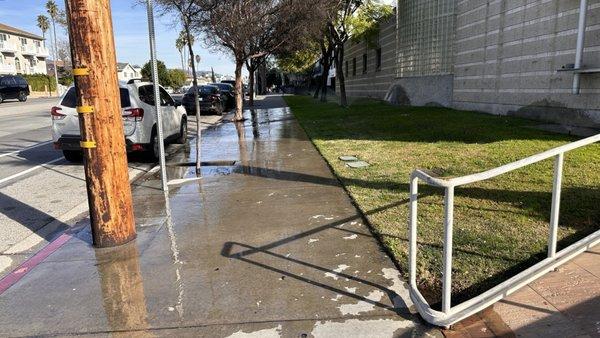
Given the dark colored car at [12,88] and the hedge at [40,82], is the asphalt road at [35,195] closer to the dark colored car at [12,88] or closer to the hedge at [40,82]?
the dark colored car at [12,88]

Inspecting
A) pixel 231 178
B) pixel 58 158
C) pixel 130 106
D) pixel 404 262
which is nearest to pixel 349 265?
pixel 404 262

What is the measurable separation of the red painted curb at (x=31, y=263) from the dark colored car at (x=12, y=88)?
38.6 meters

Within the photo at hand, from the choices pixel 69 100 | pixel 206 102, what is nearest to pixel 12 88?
pixel 206 102

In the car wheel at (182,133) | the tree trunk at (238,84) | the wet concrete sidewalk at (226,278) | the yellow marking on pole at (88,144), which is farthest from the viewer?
the tree trunk at (238,84)

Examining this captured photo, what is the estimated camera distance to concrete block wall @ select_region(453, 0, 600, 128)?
10703 millimetres

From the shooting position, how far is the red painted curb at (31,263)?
4387 mm

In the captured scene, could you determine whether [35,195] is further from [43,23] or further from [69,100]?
[43,23]

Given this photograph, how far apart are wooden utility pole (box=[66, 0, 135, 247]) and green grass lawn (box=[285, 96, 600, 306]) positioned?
278cm

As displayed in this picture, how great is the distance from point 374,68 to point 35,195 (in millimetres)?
24940

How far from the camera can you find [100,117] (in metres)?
4.86

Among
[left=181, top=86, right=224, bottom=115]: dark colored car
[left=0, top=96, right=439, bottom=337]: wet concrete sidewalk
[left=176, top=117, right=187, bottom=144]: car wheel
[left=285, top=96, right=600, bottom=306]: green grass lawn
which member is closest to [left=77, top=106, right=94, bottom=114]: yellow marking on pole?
[left=0, top=96, right=439, bottom=337]: wet concrete sidewalk

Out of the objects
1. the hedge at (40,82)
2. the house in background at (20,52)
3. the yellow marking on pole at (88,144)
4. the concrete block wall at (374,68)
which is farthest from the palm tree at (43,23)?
the yellow marking on pole at (88,144)

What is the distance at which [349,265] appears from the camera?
174 inches

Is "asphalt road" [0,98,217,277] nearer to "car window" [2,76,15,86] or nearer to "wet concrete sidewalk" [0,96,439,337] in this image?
"wet concrete sidewalk" [0,96,439,337]
